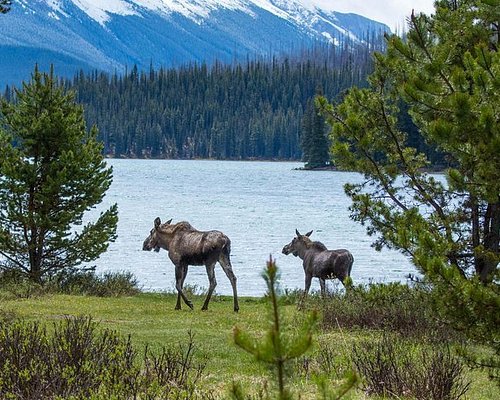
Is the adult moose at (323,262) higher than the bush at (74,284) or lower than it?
higher

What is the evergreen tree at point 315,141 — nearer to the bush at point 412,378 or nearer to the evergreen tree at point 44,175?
the evergreen tree at point 44,175

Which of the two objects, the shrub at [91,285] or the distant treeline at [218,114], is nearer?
the shrub at [91,285]

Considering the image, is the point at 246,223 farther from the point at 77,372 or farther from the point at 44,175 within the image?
the point at 77,372

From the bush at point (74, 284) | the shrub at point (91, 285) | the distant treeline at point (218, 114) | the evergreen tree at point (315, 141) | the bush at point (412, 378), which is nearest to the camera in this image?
the bush at point (412, 378)

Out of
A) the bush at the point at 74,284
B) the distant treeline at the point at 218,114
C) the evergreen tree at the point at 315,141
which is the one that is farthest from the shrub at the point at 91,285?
the distant treeline at the point at 218,114

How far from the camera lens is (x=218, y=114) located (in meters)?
186

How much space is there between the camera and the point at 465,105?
26.6ft

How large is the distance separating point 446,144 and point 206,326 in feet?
30.9

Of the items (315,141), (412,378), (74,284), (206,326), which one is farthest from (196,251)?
(315,141)

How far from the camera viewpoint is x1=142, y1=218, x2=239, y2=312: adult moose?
65.5ft

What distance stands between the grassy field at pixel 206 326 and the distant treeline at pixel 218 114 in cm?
14853

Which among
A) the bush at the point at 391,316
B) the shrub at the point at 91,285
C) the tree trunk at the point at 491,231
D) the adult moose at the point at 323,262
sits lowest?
the shrub at the point at 91,285

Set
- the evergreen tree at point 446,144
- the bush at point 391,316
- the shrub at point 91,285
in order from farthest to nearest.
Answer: the shrub at point 91,285, the bush at point 391,316, the evergreen tree at point 446,144

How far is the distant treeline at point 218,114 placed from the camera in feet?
574
